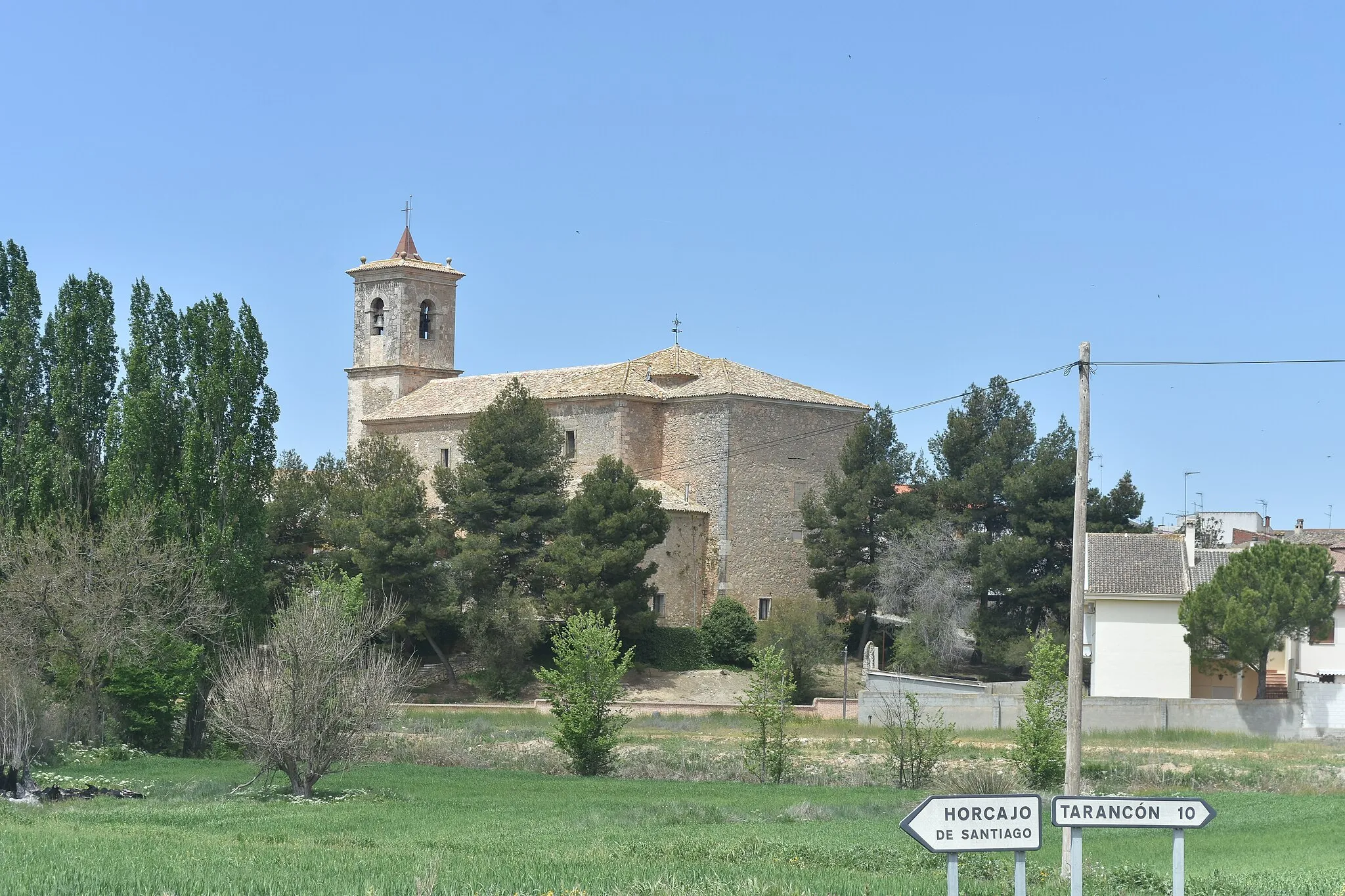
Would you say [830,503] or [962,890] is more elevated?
[830,503]

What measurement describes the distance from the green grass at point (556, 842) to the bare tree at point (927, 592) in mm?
19355

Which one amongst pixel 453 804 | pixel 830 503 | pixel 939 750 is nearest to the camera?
pixel 453 804

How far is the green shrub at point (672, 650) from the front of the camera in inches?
1777

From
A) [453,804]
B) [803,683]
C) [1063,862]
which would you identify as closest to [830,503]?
[803,683]

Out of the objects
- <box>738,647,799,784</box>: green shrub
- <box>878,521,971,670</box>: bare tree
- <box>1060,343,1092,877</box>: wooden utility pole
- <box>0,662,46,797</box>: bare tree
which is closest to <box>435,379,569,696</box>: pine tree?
<box>878,521,971,670</box>: bare tree

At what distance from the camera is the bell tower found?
5825 cm

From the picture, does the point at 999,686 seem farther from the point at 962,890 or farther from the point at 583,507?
the point at 962,890

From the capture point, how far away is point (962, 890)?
12523 mm

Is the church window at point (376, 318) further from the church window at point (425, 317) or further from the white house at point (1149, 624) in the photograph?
the white house at point (1149, 624)

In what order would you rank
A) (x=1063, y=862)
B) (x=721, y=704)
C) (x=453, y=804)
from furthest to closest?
(x=721, y=704) → (x=453, y=804) → (x=1063, y=862)

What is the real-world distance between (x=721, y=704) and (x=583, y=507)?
680 centimetres

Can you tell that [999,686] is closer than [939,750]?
No

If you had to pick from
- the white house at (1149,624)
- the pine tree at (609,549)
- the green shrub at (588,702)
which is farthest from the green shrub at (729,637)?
the green shrub at (588,702)

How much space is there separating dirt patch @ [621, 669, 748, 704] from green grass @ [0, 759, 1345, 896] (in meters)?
15.6
